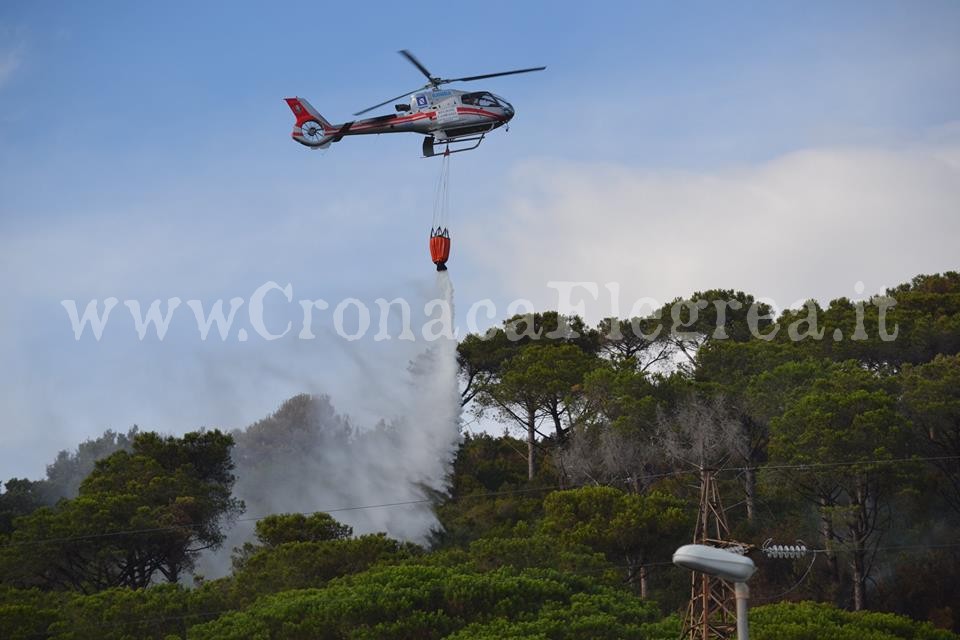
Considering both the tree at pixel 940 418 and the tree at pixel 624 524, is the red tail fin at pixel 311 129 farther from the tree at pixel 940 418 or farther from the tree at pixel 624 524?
the tree at pixel 940 418

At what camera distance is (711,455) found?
49.3m

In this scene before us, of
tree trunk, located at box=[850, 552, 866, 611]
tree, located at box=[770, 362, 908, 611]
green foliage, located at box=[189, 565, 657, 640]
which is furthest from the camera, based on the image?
tree, located at box=[770, 362, 908, 611]

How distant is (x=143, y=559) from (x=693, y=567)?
35.4 meters

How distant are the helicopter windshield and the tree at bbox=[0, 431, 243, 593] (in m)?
17.7

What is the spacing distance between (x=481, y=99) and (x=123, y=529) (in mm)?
19619

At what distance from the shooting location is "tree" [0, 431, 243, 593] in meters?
46.9

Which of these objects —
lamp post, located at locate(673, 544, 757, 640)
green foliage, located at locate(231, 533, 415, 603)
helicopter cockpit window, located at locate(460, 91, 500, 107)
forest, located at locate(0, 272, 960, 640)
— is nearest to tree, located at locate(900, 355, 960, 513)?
forest, located at locate(0, 272, 960, 640)

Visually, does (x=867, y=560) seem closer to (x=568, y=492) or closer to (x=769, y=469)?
(x=769, y=469)

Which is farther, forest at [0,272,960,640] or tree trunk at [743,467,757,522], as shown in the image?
tree trunk at [743,467,757,522]

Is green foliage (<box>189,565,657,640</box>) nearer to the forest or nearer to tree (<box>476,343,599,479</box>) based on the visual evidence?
the forest

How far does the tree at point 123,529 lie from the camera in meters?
46.9

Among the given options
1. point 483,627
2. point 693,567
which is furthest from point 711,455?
point 693,567

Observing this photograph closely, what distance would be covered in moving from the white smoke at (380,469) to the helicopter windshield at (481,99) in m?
11.9

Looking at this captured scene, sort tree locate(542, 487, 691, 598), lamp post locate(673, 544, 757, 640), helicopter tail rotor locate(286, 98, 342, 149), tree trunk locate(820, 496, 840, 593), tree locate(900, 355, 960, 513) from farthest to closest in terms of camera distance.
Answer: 1. helicopter tail rotor locate(286, 98, 342, 149)
2. tree locate(900, 355, 960, 513)
3. tree locate(542, 487, 691, 598)
4. tree trunk locate(820, 496, 840, 593)
5. lamp post locate(673, 544, 757, 640)
